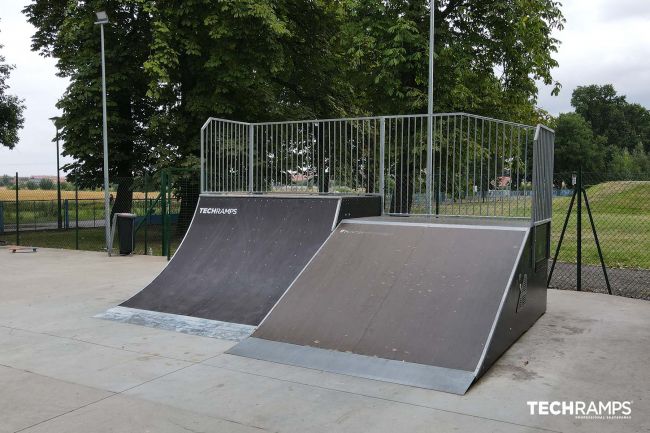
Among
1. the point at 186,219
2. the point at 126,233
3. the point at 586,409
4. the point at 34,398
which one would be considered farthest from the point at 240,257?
the point at 186,219

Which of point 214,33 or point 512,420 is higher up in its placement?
point 214,33

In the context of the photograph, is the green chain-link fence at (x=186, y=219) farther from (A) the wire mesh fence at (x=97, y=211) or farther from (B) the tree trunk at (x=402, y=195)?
(B) the tree trunk at (x=402, y=195)

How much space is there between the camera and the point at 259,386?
4812 mm

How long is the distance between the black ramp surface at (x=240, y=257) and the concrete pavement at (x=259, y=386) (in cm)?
92

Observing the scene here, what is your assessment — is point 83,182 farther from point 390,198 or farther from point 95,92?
point 390,198

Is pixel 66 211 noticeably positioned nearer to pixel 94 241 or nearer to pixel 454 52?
pixel 94 241

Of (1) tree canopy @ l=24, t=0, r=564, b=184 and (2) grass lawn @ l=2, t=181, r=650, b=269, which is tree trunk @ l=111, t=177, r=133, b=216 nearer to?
(1) tree canopy @ l=24, t=0, r=564, b=184

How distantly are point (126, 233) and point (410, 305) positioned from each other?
38.5 ft

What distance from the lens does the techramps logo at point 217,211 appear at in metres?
8.87

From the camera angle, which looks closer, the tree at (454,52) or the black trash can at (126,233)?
the black trash can at (126,233)

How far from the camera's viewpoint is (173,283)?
8.25 m

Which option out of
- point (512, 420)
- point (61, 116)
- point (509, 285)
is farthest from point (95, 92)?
point (512, 420)

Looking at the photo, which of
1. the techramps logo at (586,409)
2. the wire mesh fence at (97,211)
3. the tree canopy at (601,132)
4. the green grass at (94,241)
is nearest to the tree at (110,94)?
the wire mesh fence at (97,211)

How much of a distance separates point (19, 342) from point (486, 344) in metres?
5.43
